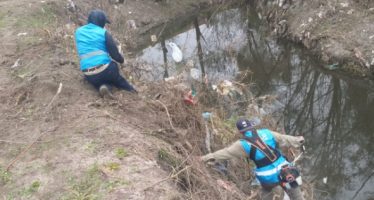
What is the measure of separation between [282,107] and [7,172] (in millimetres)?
6466

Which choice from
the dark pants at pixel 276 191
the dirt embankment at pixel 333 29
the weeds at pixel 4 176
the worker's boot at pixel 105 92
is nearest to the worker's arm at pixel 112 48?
the worker's boot at pixel 105 92

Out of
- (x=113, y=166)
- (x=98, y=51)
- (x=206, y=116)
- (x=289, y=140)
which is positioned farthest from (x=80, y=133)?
(x=289, y=140)

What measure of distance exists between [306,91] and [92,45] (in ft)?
20.7

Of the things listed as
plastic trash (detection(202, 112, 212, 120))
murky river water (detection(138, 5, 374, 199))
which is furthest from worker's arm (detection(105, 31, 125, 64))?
murky river water (detection(138, 5, 374, 199))

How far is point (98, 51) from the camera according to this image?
260 inches

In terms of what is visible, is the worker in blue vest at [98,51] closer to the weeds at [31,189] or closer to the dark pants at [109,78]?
the dark pants at [109,78]

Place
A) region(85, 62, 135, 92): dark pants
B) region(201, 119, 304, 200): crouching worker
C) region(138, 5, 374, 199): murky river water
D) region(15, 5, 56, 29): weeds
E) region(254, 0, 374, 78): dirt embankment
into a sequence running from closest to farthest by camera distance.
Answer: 1. region(201, 119, 304, 200): crouching worker
2. region(85, 62, 135, 92): dark pants
3. region(138, 5, 374, 199): murky river water
4. region(15, 5, 56, 29): weeds
5. region(254, 0, 374, 78): dirt embankment

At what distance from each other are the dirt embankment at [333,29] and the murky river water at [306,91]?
345 millimetres

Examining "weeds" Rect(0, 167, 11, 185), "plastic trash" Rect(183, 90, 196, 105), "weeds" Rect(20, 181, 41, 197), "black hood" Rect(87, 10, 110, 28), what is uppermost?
"black hood" Rect(87, 10, 110, 28)

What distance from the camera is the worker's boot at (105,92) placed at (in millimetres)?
6754

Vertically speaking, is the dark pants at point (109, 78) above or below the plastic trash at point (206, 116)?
above

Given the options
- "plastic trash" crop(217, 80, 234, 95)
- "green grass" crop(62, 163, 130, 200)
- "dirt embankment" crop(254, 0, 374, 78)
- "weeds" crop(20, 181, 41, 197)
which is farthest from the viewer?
Answer: "dirt embankment" crop(254, 0, 374, 78)

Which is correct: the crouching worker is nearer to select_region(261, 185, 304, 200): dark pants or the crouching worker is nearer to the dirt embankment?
select_region(261, 185, 304, 200): dark pants

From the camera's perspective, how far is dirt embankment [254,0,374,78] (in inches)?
458
